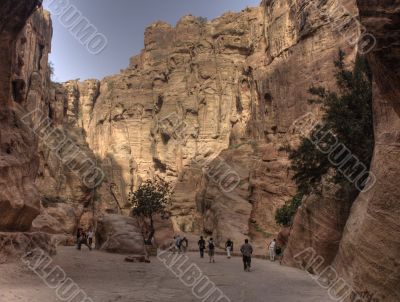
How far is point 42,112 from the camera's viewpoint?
5234 centimetres

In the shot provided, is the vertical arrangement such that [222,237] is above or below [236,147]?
below

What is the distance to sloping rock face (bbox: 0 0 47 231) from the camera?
15.1 m

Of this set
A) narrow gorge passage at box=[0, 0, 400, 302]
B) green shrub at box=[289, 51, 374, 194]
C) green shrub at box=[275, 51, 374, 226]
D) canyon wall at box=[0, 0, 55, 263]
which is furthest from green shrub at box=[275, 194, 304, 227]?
canyon wall at box=[0, 0, 55, 263]

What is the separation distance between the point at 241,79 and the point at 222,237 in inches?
1272

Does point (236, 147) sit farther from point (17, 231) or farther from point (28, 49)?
point (17, 231)

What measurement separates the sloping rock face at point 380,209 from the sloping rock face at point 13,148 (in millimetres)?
12084

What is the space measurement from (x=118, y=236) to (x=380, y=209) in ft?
59.3

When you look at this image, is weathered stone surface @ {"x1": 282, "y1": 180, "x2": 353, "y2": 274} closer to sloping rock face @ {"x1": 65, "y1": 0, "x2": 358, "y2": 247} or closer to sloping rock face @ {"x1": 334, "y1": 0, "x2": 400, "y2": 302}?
sloping rock face @ {"x1": 334, "y1": 0, "x2": 400, "y2": 302}

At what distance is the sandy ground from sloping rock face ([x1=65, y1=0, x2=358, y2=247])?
2345cm

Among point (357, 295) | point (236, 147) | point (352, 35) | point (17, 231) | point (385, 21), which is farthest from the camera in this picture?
point (236, 147)

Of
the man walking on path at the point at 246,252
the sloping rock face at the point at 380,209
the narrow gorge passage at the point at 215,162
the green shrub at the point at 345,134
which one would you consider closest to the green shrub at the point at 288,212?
the narrow gorge passage at the point at 215,162

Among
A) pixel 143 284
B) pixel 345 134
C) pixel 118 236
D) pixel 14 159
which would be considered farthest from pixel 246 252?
pixel 14 159

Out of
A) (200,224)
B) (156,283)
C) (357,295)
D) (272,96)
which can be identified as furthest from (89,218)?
(357,295)

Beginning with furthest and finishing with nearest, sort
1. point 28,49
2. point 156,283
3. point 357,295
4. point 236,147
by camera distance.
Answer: point 236,147, point 28,49, point 156,283, point 357,295
